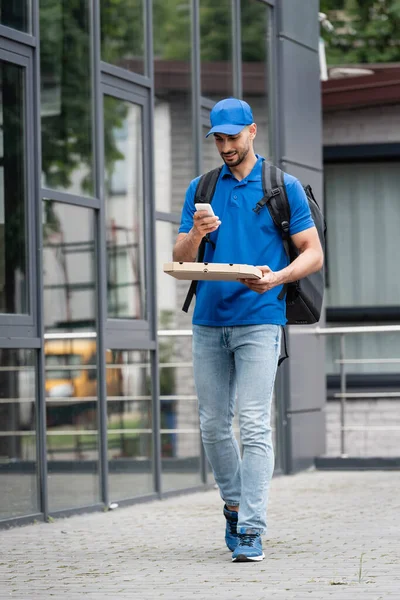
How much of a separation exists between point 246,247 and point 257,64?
583cm

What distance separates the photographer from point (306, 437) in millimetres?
12570

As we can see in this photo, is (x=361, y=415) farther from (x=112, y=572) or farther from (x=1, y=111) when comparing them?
(x=112, y=572)

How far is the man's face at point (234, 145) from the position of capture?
A: 6453 mm

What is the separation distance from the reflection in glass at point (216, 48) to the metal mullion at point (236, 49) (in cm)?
3

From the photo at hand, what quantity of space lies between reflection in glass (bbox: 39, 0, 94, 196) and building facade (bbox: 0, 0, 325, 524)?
2cm

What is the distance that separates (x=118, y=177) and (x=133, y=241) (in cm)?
141

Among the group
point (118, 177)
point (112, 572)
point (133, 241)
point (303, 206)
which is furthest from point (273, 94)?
point (112, 572)

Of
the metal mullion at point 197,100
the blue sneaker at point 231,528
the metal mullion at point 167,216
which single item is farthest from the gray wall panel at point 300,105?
the blue sneaker at point 231,528

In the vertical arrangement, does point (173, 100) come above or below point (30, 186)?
above

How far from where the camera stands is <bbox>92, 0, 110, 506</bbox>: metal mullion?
919 cm

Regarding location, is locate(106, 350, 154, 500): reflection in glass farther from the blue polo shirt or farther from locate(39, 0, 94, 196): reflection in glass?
the blue polo shirt

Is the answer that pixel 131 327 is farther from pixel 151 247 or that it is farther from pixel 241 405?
pixel 241 405

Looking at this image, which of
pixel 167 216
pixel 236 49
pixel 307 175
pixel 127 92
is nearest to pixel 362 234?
pixel 307 175

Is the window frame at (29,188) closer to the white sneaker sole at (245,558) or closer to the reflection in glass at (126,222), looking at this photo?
the reflection in glass at (126,222)
